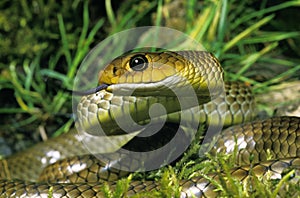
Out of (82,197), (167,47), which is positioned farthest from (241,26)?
(82,197)

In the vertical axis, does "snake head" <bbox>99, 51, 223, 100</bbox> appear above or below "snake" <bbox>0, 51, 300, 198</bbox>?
above

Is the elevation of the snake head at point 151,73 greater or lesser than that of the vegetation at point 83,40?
greater

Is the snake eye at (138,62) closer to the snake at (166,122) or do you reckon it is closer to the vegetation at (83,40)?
the snake at (166,122)

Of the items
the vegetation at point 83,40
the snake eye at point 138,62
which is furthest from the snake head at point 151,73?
the vegetation at point 83,40

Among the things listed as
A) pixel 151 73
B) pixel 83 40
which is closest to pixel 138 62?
pixel 151 73

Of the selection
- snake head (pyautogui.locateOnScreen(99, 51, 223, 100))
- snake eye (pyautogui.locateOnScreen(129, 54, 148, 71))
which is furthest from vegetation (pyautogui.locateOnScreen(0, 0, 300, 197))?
snake eye (pyautogui.locateOnScreen(129, 54, 148, 71))

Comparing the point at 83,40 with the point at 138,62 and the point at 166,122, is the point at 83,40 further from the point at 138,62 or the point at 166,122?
the point at 138,62

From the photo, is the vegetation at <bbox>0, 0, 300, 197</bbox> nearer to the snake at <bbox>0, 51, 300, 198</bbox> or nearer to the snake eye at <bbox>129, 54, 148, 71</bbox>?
the snake at <bbox>0, 51, 300, 198</bbox>
